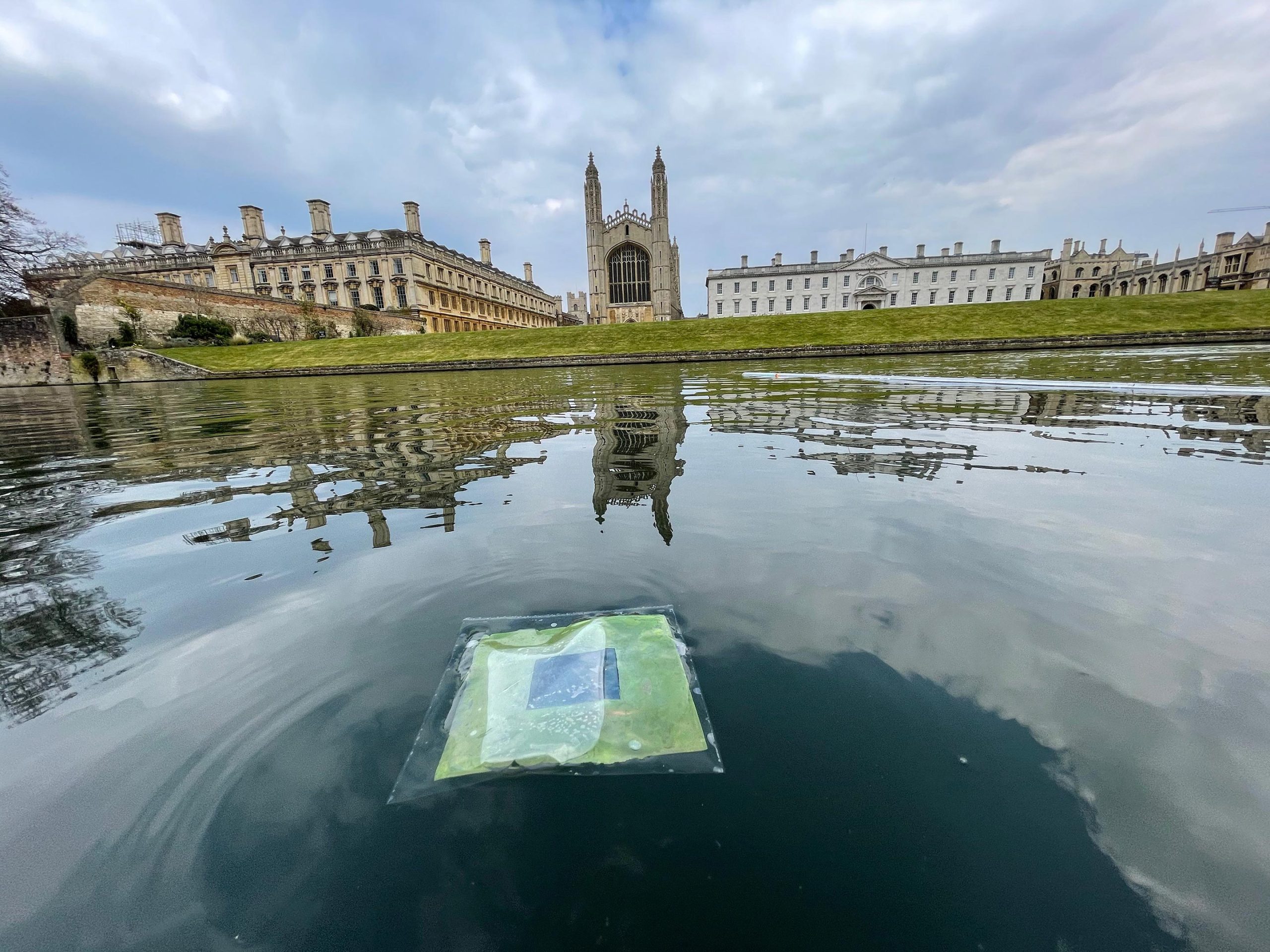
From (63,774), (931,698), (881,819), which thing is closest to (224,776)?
(63,774)

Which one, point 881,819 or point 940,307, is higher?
point 940,307

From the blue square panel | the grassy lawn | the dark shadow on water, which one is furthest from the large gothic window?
the dark shadow on water

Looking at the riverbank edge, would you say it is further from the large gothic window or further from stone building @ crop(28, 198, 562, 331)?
the large gothic window

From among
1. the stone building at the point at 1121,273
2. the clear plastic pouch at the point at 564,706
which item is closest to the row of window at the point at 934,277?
the stone building at the point at 1121,273

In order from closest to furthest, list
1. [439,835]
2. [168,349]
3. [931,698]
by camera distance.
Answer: [439,835] < [931,698] < [168,349]

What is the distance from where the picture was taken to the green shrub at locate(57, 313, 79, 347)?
1246 inches

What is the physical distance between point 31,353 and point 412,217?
1402 inches

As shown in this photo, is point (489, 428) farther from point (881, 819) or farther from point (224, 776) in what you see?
point (881, 819)

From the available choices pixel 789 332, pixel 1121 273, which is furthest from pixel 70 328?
pixel 1121 273

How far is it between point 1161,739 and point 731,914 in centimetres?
155

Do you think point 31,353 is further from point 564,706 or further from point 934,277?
point 934,277

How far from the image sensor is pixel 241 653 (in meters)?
2.37

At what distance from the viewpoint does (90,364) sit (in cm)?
3134

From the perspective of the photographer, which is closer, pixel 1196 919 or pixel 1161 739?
pixel 1196 919
